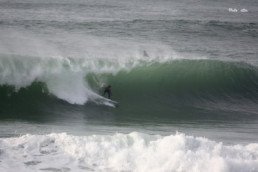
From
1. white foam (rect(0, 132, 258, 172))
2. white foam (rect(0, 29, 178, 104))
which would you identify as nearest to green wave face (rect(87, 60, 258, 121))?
white foam (rect(0, 29, 178, 104))

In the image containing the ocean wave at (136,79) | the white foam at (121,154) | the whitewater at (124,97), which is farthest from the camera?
the ocean wave at (136,79)

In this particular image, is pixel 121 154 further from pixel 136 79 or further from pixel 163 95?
pixel 136 79

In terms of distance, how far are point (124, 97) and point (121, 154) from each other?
24.7ft

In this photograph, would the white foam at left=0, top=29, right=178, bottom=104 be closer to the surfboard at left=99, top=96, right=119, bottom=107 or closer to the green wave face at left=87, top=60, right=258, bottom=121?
the surfboard at left=99, top=96, right=119, bottom=107

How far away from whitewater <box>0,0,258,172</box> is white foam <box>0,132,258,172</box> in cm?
2

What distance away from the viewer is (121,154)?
8.79 meters

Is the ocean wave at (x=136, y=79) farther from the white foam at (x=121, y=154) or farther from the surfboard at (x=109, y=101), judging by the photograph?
the white foam at (x=121, y=154)

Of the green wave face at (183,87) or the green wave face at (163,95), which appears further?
the green wave face at (183,87)

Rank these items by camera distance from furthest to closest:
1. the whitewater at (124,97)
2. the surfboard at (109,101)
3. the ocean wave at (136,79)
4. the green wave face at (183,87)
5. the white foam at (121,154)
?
the green wave face at (183,87) < the ocean wave at (136,79) < the surfboard at (109,101) < the whitewater at (124,97) < the white foam at (121,154)

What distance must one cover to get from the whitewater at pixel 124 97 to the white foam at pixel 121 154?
2 cm

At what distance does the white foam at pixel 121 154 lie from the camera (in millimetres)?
8453

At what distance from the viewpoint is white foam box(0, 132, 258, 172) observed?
8.45 m

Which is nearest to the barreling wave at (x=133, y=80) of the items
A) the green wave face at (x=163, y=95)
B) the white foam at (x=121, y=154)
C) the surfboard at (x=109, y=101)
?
the green wave face at (x=163, y=95)

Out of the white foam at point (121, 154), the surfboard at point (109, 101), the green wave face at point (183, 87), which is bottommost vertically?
the white foam at point (121, 154)
